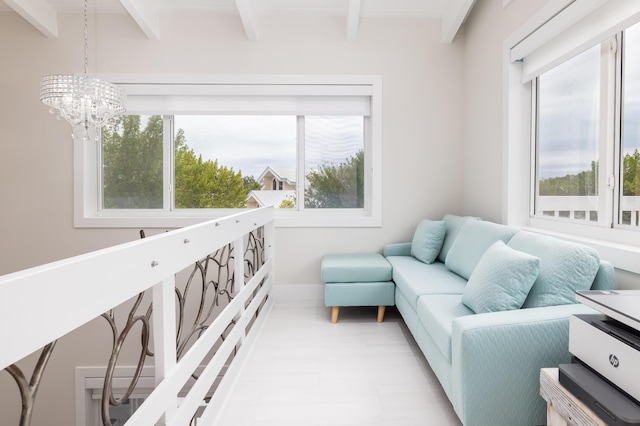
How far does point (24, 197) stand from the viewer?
3.25 m

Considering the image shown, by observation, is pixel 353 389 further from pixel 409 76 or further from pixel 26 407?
pixel 409 76

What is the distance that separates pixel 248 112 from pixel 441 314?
256 centimetres

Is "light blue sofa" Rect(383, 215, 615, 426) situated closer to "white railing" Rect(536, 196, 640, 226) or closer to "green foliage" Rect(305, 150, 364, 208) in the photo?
"white railing" Rect(536, 196, 640, 226)

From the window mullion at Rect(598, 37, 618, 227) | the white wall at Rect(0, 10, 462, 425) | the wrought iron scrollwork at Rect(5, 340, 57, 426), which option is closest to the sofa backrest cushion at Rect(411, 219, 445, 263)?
the white wall at Rect(0, 10, 462, 425)

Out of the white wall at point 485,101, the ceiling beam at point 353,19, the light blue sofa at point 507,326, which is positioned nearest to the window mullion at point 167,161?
the ceiling beam at point 353,19

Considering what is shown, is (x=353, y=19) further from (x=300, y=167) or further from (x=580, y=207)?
(x=580, y=207)

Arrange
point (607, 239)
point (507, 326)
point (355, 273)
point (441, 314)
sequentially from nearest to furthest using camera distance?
point (507, 326), point (441, 314), point (607, 239), point (355, 273)

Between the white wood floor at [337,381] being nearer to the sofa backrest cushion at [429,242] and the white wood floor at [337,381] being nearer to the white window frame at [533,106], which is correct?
the sofa backrest cushion at [429,242]

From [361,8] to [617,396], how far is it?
3.30 meters

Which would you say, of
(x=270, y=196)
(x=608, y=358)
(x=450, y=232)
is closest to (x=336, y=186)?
(x=270, y=196)

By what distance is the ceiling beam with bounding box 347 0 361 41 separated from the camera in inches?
114

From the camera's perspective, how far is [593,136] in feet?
6.36

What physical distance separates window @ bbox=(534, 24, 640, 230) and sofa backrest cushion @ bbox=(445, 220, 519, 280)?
42 cm

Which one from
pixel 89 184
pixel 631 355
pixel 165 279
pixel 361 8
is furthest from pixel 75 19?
pixel 631 355
